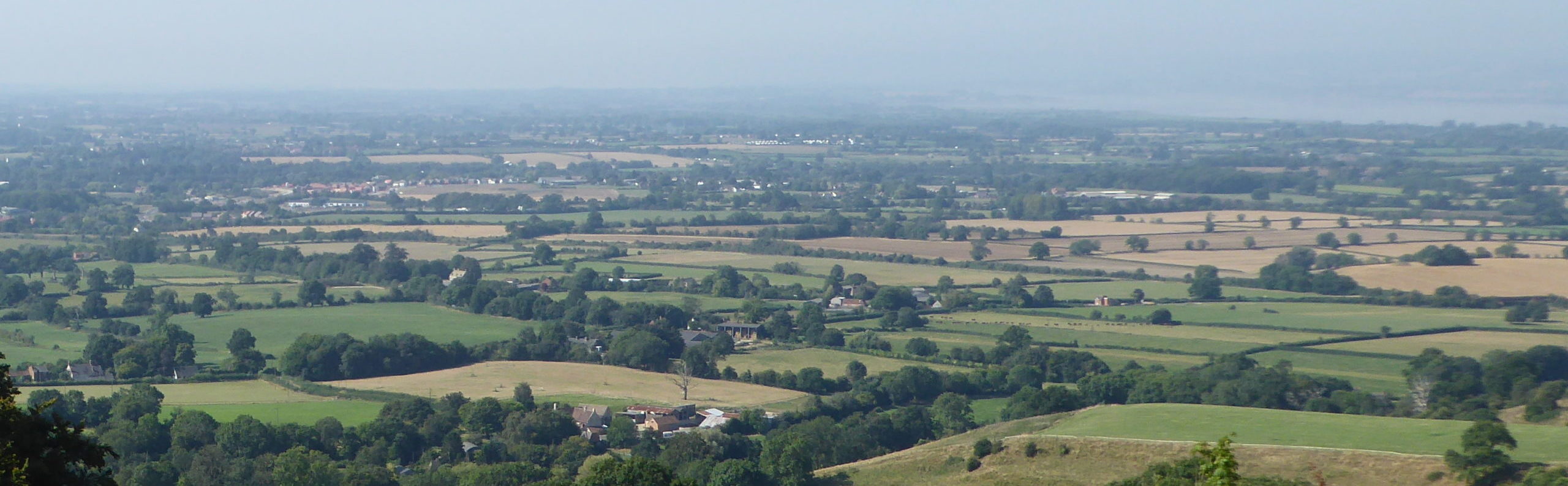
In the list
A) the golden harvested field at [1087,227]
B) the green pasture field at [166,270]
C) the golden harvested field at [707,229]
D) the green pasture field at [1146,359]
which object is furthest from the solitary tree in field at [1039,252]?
the green pasture field at [166,270]

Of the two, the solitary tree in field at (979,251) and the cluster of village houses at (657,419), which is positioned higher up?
the cluster of village houses at (657,419)

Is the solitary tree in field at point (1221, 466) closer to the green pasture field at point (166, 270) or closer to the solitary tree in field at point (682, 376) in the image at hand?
the solitary tree in field at point (682, 376)

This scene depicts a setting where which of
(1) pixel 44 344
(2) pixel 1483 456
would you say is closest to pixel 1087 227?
(1) pixel 44 344

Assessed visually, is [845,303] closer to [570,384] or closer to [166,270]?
[570,384]

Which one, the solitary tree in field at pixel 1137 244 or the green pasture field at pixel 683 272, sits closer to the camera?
the green pasture field at pixel 683 272

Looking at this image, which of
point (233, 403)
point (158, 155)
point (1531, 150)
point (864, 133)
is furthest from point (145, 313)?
point (864, 133)

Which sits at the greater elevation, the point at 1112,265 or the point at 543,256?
the point at 1112,265
